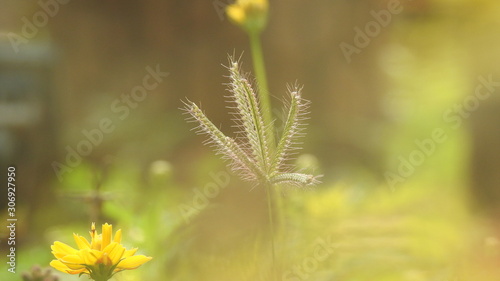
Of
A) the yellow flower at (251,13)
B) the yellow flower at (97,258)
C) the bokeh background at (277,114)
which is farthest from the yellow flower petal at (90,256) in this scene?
the yellow flower at (251,13)

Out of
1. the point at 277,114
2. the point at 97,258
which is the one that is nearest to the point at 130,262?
the point at 97,258

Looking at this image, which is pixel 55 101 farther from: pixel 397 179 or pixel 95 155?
pixel 397 179

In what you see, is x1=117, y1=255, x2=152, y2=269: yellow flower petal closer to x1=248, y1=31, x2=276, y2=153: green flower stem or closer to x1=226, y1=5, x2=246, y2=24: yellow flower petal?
x1=248, y1=31, x2=276, y2=153: green flower stem

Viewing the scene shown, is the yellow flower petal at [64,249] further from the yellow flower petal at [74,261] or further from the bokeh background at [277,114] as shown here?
the bokeh background at [277,114]

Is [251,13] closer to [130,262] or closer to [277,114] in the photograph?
[277,114]

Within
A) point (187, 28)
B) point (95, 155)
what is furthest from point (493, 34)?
point (95, 155)

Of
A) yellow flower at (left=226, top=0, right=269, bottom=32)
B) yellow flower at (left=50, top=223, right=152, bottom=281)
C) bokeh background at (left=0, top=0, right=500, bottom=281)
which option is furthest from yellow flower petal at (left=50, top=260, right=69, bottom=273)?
yellow flower at (left=226, top=0, right=269, bottom=32)

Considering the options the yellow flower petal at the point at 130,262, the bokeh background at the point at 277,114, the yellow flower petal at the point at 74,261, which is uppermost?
the bokeh background at the point at 277,114

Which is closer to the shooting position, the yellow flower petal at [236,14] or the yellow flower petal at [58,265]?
the yellow flower petal at [58,265]
